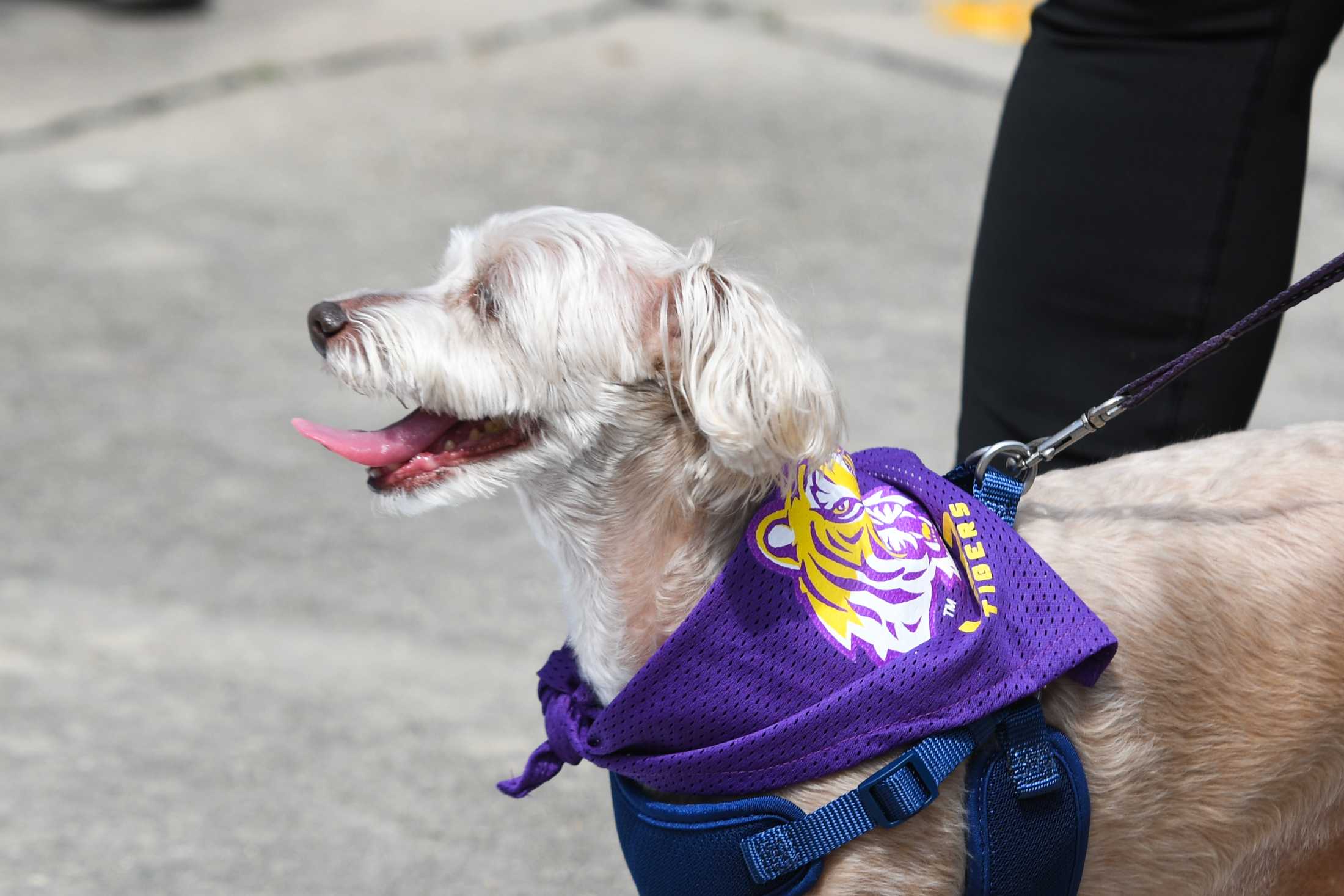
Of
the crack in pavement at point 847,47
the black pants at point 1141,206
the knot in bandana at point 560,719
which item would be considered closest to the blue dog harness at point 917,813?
the knot in bandana at point 560,719

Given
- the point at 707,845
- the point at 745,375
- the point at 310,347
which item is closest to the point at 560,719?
the point at 707,845

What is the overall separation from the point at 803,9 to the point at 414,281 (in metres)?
3.66

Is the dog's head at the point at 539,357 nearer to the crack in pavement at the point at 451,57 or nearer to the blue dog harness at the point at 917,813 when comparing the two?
the blue dog harness at the point at 917,813

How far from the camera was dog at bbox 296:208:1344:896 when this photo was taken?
5.33 feet

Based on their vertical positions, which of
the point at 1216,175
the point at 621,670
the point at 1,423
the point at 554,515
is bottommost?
the point at 1,423

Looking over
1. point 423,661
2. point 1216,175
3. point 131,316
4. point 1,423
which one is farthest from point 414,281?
point 1216,175

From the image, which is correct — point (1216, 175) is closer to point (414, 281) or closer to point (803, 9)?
point (414, 281)

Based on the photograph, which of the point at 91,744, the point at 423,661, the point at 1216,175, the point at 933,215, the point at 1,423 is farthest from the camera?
the point at 933,215

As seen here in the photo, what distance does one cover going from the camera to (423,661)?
9.47 feet

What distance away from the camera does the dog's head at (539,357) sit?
1597 millimetres

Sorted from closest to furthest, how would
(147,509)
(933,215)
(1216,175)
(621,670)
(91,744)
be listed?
(621,670) < (1216,175) < (91,744) < (147,509) < (933,215)

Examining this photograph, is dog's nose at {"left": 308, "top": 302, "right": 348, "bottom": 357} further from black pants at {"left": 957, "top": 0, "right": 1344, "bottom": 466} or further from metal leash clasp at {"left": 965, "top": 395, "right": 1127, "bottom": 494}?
black pants at {"left": 957, "top": 0, "right": 1344, "bottom": 466}

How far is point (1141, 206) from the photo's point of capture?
208cm

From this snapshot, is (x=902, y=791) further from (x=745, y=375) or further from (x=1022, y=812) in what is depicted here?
(x=745, y=375)
